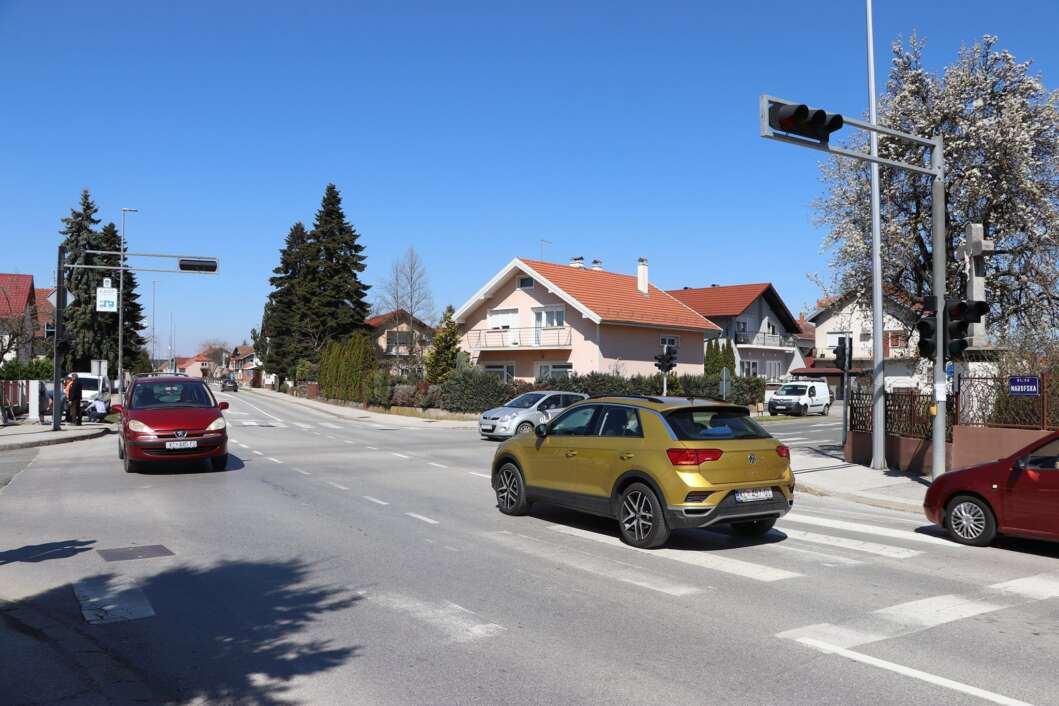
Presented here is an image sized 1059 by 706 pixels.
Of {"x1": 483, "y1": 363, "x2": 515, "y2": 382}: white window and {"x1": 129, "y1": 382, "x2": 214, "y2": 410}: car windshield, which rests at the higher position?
{"x1": 483, "y1": 363, "x2": 515, "y2": 382}: white window

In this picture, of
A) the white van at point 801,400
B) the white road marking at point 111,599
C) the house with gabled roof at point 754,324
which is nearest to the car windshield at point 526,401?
the white road marking at point 111,599

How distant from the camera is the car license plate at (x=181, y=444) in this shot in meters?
14.9

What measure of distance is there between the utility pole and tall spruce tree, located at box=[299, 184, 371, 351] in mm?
56699

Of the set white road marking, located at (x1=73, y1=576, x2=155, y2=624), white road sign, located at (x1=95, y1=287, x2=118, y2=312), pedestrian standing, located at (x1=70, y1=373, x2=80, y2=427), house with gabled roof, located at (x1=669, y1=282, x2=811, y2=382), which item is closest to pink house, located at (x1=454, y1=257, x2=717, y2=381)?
house with gabled roof, located at (x1=669, y1=282, x2=811, y2=382)

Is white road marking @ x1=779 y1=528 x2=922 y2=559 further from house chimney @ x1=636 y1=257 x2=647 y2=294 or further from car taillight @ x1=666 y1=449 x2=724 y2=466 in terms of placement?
house chimney @ x1=636 y1=257 x2=647 y2=294

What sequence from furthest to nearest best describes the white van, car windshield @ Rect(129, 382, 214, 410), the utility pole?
1. the white van
2. the utility pole
3. car windshield @ Rect(129, 382, 214, 410)

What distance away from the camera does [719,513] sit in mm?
8664

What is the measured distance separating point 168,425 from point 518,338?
33.2 metres

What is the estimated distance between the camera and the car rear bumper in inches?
339

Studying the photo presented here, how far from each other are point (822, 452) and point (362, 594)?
716 inches

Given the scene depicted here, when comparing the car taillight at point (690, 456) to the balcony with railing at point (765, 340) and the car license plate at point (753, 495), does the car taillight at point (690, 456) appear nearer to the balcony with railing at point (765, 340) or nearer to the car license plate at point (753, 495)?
the car license plate at point (753, 495)

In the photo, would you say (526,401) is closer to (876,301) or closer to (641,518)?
(876,301)

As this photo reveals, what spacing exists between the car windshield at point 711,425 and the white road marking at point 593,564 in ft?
5.14

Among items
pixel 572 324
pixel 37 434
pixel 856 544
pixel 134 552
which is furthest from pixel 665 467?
pixel 572 324
